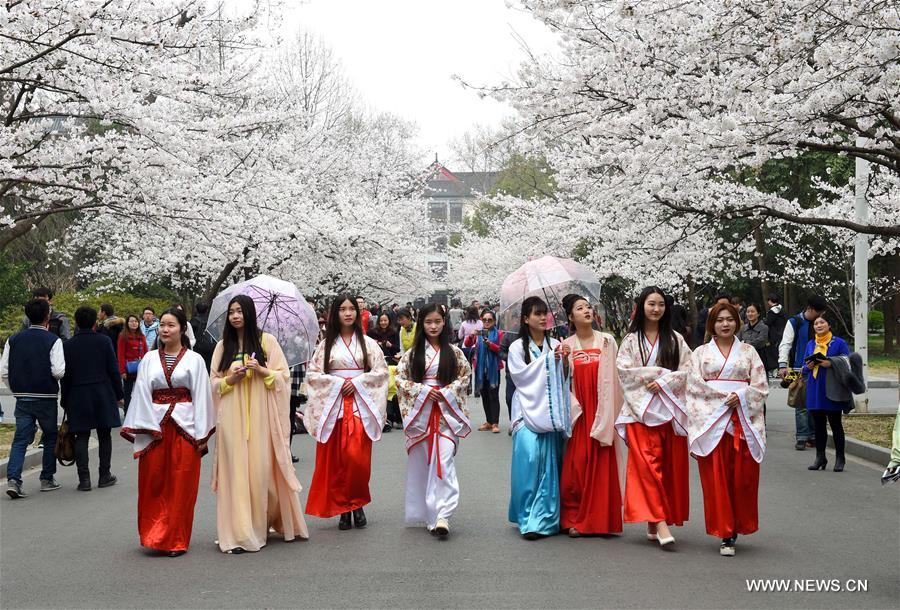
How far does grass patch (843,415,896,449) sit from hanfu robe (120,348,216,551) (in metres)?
8.33

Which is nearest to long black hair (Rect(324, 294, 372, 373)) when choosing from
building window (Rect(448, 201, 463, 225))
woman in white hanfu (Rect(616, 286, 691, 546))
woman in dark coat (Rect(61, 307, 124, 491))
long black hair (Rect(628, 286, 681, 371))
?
woman in white hanfu (Rect(616, 286, 691, 546))

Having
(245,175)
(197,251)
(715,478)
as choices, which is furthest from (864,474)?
(245,175)

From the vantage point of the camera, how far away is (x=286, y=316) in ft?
30.5

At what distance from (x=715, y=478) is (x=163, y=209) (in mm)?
12157

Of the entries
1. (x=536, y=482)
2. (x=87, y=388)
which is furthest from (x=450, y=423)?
(x=87, y=388)

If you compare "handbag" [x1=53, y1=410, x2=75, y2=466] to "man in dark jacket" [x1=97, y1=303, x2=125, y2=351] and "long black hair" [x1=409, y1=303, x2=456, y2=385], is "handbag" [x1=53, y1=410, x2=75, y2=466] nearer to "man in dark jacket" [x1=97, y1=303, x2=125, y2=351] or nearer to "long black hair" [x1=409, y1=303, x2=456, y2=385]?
"long black hair" [x1=409, y1=303, x2=456, y2=385]

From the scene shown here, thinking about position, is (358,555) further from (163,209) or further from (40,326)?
(163,209)

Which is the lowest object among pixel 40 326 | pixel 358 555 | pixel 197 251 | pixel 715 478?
pixel 358 555

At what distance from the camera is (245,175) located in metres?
26.1

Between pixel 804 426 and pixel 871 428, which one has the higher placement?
pixel 804 426

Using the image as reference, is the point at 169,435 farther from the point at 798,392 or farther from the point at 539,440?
the point at 798,392

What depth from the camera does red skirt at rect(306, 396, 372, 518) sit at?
8.05 metres

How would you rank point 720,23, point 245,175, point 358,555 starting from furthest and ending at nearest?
point 245,175 → point 720,23 → point 358,555

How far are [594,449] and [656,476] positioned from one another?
1.78 ft
